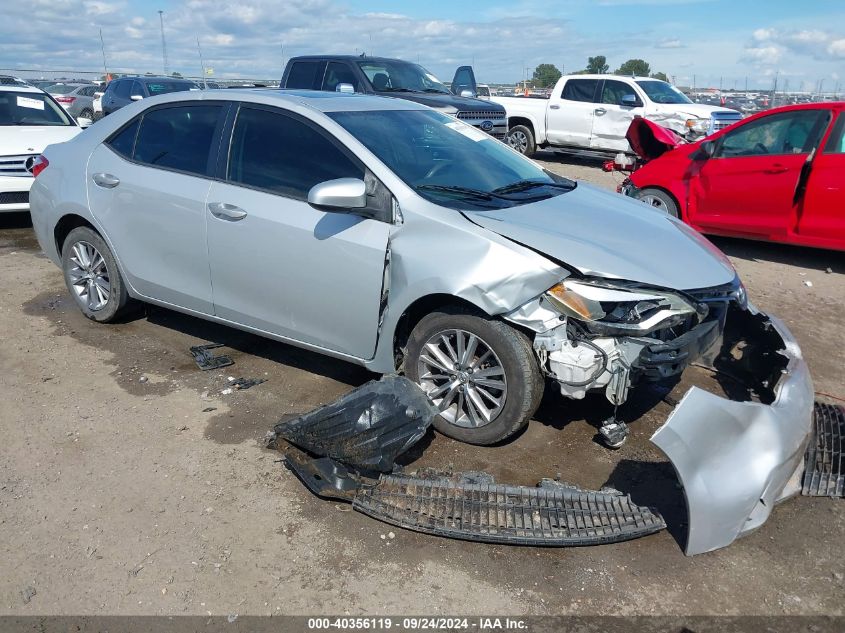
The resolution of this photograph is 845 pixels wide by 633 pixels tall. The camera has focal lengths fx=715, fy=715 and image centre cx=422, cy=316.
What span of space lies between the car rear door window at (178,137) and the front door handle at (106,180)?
8.6 inches

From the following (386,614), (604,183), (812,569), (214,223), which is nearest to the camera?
(386,614)

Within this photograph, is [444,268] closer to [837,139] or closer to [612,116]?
[837,139]

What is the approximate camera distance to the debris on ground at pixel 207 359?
4.95 metres

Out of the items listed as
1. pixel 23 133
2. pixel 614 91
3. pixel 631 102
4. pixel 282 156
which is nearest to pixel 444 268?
pixel 282 156

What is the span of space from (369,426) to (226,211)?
68.9 inches

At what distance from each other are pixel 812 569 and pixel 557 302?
1592 mm

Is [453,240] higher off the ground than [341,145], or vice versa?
[341,145]

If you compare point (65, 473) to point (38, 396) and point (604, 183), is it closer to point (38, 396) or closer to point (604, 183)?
point (38, 396)

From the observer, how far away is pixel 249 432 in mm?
4082

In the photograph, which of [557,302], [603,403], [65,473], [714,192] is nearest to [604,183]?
[714,192]

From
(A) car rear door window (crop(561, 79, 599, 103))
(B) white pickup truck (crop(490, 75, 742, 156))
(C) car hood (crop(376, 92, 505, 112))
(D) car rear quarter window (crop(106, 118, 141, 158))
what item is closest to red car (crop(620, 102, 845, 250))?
(C) car hood (crop(376, 92, 505, 112))

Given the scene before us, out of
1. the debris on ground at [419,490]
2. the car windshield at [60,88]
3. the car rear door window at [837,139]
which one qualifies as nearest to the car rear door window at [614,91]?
the car rear door window at [837,139]

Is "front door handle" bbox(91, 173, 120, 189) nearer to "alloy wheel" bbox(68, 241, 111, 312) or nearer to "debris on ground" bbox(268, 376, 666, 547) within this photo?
"alloy wheel" bbox(68, 241, 111, 312)

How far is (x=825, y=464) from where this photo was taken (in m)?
3.55
